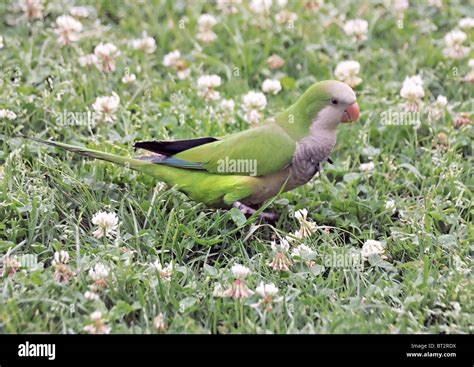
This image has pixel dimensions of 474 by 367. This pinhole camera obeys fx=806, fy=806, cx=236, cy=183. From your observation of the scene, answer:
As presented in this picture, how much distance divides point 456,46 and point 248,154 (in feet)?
7.29

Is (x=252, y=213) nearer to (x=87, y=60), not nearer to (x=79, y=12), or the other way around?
(x=87, y=60)

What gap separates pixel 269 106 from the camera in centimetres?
529

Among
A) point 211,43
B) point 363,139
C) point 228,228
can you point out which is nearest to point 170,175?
point 228,228

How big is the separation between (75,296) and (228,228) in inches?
38.8

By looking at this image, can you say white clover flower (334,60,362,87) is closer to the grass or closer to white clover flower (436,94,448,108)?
the grass

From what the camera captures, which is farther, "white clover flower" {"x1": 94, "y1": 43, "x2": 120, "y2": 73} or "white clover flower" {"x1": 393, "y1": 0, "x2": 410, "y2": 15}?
"white clover flower" {"x1": 393, "y1": 0, "x2": 410, "y2": 15}

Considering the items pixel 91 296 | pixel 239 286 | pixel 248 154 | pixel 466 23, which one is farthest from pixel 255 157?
pixel 466 23

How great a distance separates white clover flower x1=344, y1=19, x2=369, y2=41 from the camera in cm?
574

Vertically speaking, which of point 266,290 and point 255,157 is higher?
point 255,157

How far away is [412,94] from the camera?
4.91 meters

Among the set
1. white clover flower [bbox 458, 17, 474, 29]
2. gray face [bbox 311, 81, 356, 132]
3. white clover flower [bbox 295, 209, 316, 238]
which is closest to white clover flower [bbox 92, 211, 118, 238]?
white clover flower [bbox 295, 209, 316, 238]

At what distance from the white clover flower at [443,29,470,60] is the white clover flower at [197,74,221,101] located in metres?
1.66

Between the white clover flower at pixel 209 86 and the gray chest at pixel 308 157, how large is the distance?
1156 millimetres
